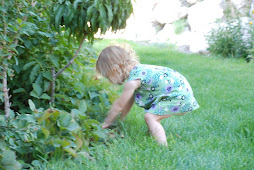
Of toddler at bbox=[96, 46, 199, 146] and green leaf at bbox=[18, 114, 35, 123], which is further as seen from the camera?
toddler at bbox=[96, 46, 199, 146]

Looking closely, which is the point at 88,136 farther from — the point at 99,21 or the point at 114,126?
the point at 99,21

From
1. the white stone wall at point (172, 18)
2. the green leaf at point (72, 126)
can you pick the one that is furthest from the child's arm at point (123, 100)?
the white stone wall at point (172, 18)

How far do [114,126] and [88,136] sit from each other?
0.46 m

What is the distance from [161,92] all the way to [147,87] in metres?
0.12

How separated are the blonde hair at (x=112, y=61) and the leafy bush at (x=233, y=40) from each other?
5.47 m

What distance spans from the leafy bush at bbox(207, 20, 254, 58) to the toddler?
533 cm

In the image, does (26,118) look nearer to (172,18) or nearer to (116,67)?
(116,67)

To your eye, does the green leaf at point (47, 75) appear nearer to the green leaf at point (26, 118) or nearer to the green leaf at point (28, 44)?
the green leaf at point (28, 44)

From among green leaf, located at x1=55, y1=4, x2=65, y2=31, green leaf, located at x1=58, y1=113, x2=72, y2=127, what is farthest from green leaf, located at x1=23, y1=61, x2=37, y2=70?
green leaf, located at x1=58, y1=113, x2=72, y2=127

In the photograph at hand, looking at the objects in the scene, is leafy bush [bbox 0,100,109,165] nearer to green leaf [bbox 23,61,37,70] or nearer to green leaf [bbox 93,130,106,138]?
green leaf [bbox 93,130,106,138]

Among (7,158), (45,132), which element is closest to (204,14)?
(45,132)

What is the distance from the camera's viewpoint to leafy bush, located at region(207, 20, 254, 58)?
753cm

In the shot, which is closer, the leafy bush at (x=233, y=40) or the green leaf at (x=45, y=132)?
the green leaf at (x=45, y=132)

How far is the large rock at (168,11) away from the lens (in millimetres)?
13867
